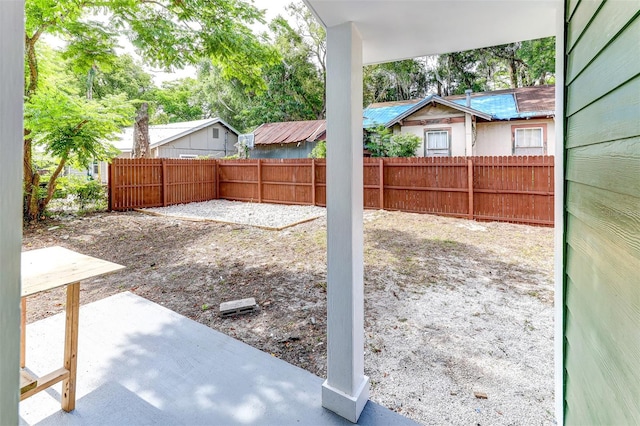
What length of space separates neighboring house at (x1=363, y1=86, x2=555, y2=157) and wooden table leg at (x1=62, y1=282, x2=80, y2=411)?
10.2m

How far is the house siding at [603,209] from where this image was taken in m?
0.69

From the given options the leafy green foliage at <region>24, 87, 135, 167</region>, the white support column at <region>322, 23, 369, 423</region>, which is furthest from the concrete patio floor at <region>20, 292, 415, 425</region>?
the leafy green foliage at <region>24, 87, 135, 167</region>

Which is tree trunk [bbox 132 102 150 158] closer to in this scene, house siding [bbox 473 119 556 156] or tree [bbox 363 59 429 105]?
house siding [bbox 473 119 556 156]

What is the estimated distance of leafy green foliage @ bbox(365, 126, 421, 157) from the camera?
10.0 meters

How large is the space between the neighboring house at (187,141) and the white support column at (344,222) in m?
15.9

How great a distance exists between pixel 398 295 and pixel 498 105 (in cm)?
1009

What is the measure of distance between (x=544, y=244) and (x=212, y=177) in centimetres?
951

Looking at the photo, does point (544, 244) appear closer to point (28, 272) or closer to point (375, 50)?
point (375, 50)

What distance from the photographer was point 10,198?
47 centimetres

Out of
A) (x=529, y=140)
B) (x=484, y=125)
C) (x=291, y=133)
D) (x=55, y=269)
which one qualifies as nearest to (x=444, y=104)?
(x=484, y=125)

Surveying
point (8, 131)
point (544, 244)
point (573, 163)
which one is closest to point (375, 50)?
point (573, 163)

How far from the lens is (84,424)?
1.68 meters

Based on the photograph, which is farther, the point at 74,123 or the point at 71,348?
the point at 74,123

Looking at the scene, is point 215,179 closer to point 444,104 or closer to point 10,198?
point 444,104
